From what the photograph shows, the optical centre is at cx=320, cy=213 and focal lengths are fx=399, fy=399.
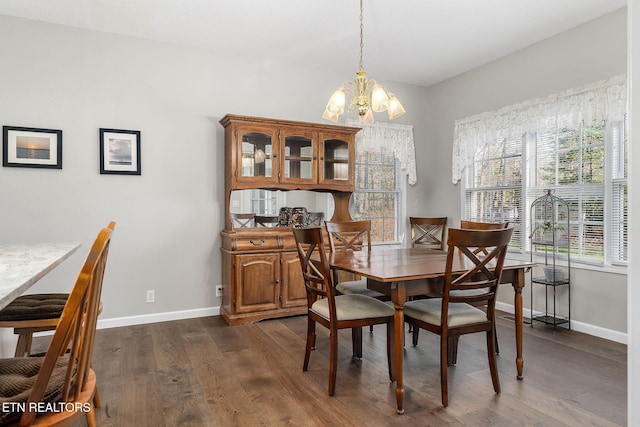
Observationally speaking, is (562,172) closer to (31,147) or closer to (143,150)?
(143,150)

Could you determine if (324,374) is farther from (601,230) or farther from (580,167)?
(580,167)

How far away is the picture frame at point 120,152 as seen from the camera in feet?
12.1

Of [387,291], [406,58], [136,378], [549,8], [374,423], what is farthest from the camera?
[406,58]

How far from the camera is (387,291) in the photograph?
91.4 inches

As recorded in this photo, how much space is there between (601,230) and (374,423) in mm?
2760

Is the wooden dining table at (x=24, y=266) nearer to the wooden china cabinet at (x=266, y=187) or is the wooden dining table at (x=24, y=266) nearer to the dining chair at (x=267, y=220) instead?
the wooden china cabinet at (x=266, y=187)

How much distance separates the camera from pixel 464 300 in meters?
2.29

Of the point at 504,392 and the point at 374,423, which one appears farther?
the point at 504,392

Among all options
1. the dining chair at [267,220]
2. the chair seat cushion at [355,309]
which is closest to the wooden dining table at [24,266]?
the chair seat cushion at [355,309]

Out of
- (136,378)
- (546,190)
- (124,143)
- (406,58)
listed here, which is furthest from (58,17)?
(546,190)

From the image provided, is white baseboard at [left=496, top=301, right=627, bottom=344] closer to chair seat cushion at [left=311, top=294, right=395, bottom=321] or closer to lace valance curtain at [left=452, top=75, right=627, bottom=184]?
lace valance curtain at [left=452, top=75, right=627, bottom=184]

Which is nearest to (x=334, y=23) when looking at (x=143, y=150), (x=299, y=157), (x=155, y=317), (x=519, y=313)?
(x=299, y=157)

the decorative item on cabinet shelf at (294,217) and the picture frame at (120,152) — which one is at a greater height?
Answer: the picture frame at (120,152)

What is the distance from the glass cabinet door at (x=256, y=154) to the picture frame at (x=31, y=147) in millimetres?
1584
